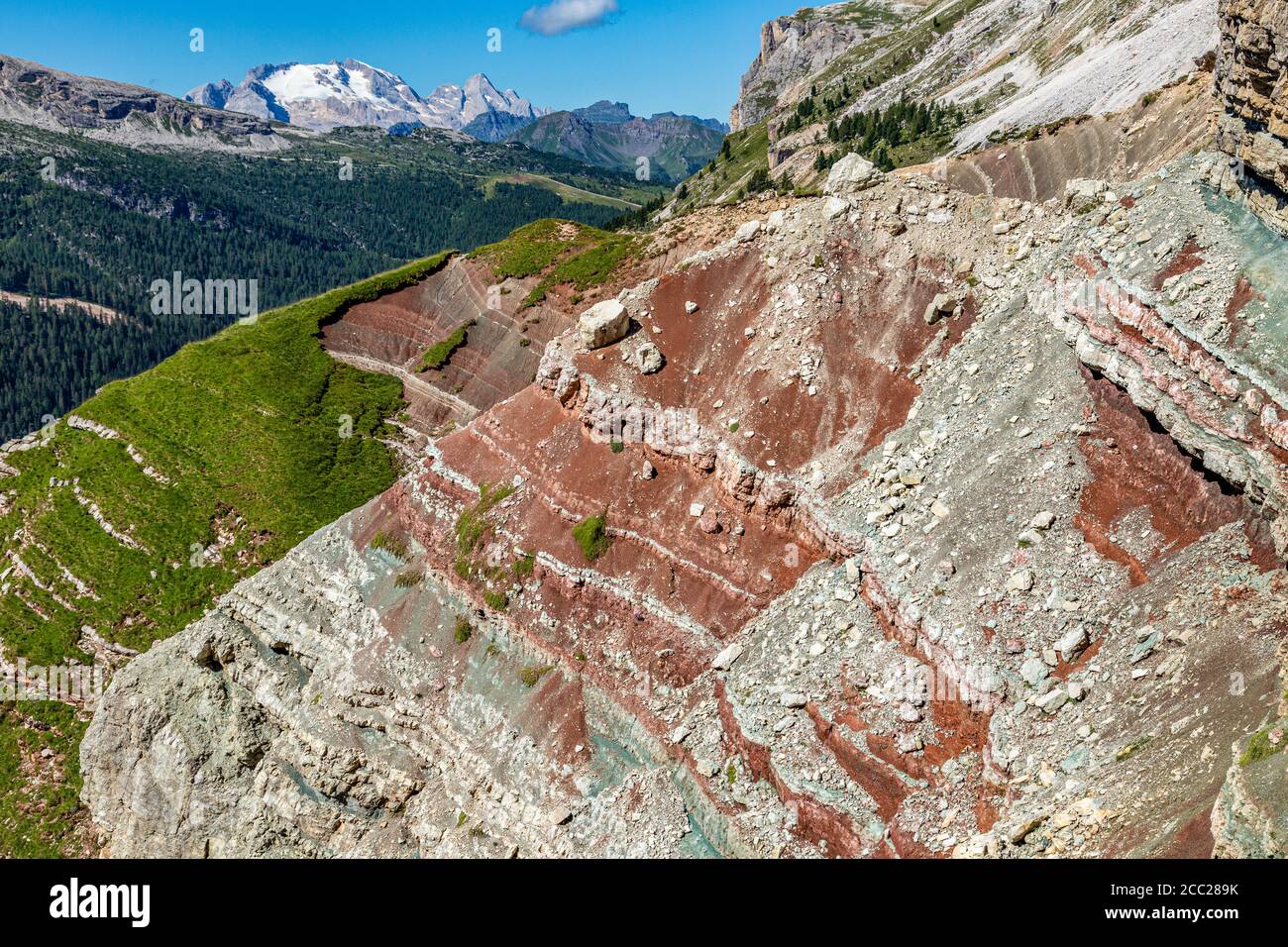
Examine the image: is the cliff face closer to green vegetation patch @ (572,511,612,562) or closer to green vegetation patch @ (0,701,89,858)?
green vegetation patch @ (572,511,612,562)

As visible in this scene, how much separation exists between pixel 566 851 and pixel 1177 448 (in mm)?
28456

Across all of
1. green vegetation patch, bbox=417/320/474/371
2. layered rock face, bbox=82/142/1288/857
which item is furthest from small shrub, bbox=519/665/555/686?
green vegetation patch, bbox=417/320/474/371

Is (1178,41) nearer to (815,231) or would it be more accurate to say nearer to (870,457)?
A: (815,231)

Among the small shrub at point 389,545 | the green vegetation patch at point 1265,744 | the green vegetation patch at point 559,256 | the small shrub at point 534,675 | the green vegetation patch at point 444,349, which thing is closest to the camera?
the green vegetation patch at point 1265,744

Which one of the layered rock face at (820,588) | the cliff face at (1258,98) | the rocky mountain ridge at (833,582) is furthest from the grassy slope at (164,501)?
the cliff face at (1258,98)

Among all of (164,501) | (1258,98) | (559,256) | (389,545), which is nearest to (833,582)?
(1258,98)

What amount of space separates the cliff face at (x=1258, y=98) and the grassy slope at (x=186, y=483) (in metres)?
58.7

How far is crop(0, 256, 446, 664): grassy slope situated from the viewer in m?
56.5

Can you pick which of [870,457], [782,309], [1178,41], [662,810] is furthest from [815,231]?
[1178,41]

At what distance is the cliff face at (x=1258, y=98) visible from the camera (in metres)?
28.1

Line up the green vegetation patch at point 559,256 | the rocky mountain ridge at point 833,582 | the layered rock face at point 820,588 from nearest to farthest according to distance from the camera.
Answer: the rocky mountain ridge at point 833,582 < the layered rock face at point 820,588 < the green vegetation patch at point 559,256

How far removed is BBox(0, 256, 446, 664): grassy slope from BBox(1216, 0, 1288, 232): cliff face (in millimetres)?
58662

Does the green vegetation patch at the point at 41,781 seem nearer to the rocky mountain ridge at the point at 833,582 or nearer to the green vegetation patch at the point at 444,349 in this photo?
the rocky mountain ridge at the point at 833,582

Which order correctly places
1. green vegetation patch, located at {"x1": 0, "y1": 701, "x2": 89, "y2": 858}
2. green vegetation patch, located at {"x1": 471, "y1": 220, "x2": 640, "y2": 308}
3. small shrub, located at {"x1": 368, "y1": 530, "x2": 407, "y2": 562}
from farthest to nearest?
1. green vegetation patch, located at {"x1": 471, "y1": 220, "x2": 640, "y2": 308}
2. green vegetation patch, located at {"x1": 0, "y1": 701, "x2": 89, "y2": 858}
3. small shrub, located at {"x1": 368, "y1": 530, "x2": 407, "y2": 562}
